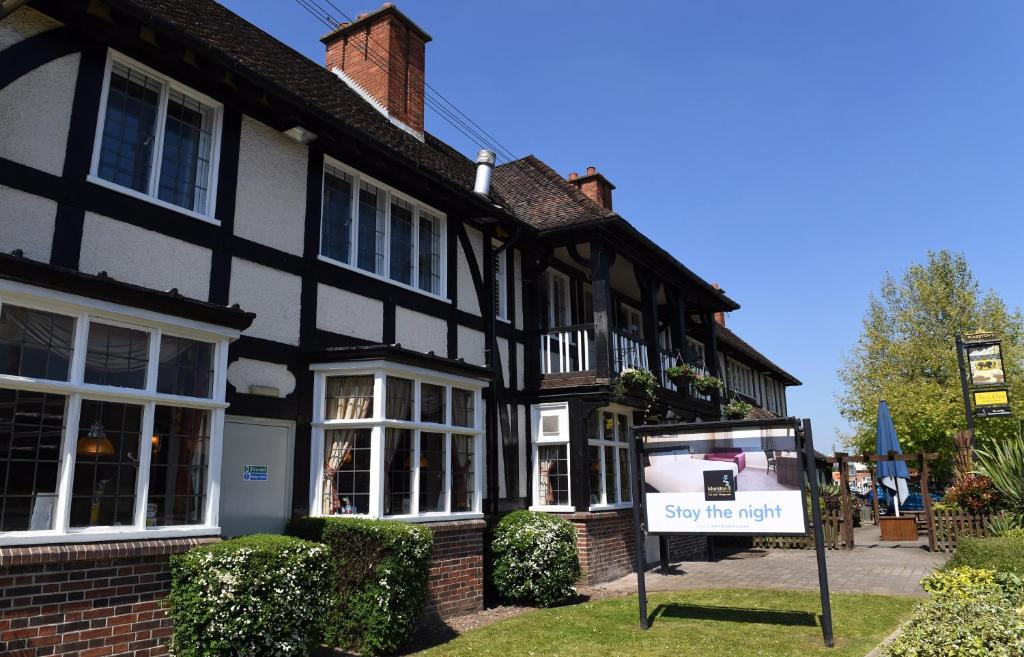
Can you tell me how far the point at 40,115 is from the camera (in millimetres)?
6844

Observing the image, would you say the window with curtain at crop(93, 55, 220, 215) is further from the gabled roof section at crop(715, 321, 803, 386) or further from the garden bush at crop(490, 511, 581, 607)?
the gabled roof section at crop(715, 321, 803, 386)

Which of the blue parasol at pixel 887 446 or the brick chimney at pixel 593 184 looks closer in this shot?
the brick chimney at pixel 593 184

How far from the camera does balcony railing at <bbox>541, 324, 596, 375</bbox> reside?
46.0ft

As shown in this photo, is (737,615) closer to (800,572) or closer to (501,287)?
(800,572)

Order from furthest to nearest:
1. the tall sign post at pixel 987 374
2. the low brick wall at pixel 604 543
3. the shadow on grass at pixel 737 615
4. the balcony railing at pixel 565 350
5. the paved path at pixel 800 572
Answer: the tall sign post at pixel 987 374
the balcony railing at pixel 565 350
the low brick wall at pixel 604 543
the paved path at pixel 800 572
the shadow on grass at pixel 737 615

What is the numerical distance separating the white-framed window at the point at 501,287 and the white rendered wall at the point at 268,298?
15.7ft

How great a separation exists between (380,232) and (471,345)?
8.56 ft

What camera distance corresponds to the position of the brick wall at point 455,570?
959cm

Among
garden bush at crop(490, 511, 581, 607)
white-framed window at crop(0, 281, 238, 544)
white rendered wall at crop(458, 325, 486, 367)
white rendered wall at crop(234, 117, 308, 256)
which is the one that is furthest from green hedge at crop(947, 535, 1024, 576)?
white rendered wall at crop(234, 117, 308, 256)

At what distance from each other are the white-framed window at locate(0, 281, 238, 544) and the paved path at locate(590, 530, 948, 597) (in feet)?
23.4

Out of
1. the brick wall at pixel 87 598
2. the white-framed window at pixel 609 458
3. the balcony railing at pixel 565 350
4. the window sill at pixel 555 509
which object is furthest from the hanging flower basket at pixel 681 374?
the brick wall at pixel 87 598

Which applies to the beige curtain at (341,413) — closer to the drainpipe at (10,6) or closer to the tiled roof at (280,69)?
the tiled roof at (280,69)

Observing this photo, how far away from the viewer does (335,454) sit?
9180 mm

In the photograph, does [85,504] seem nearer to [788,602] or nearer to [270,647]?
[270,647]
